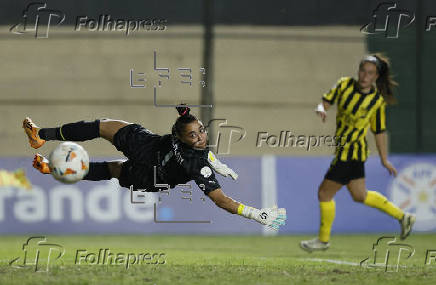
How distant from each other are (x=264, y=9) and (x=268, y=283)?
1160 cm

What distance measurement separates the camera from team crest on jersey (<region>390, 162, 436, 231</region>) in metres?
14.7

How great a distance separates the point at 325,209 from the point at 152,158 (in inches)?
112

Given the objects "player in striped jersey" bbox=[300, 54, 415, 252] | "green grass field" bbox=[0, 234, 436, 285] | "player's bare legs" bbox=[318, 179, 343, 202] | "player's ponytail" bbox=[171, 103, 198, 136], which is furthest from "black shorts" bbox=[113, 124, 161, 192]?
"player's bare legs" bbox=[318, 179, 343, 202]

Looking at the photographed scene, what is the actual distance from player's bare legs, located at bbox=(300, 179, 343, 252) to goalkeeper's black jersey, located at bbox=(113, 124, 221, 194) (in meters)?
2.44

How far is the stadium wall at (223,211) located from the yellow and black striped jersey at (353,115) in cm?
422

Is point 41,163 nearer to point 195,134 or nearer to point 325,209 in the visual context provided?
point 195,134

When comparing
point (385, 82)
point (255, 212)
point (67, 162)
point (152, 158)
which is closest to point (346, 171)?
point (385, 82)

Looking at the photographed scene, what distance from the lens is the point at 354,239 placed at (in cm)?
1419

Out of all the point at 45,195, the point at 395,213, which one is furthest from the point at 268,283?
the point at 45,195

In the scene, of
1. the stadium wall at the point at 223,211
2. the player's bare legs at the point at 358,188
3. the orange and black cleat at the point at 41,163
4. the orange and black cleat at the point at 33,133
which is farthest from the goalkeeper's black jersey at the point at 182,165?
the stadium wall at the point at 223,211

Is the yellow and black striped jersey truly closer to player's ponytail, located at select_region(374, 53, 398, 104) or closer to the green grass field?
player's ponytail, located at select_region(374, 53, 398, 104)

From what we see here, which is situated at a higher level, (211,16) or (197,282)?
(211,16)

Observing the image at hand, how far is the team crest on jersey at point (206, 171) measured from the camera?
8.29 metres

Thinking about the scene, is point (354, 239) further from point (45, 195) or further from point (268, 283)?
point (268, 283)
